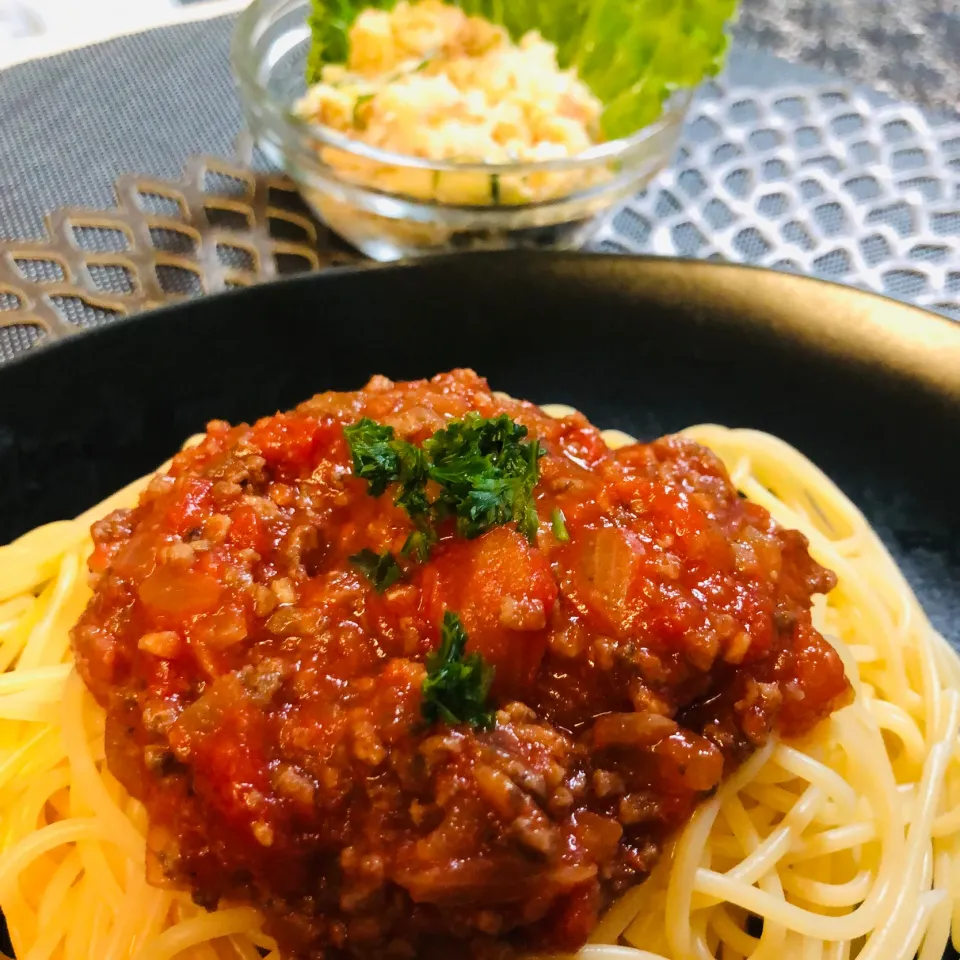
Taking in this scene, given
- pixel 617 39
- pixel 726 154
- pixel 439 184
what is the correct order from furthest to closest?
pixel 726 154
pixel 617 39
pixel 439 184

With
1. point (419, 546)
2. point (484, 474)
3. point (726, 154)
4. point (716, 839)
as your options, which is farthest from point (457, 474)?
point (726, 154)

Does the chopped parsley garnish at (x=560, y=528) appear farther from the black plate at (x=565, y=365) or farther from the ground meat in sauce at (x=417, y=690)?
the black plate at (x=565, y=365)

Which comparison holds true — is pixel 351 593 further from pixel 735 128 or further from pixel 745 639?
pixel 735 128

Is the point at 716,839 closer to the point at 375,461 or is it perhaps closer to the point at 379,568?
the point at 379,568

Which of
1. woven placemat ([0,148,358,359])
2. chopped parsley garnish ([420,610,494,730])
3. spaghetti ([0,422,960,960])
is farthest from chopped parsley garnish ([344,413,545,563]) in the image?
woven placemat ([0,148,358,359])

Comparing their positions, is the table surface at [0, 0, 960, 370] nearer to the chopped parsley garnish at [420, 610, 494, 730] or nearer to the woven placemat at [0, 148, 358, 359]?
the woven placemat at [0, 148, 358, 359]

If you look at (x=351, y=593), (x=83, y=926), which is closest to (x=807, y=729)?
(x=351, y=593)
